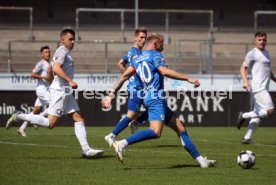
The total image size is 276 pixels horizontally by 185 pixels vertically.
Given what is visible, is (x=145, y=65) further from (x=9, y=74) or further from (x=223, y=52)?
(x=223, y=52)

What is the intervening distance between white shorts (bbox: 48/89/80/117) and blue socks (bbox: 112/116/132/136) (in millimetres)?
1353

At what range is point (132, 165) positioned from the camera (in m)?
12.7

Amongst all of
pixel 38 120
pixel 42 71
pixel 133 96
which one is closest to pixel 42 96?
pixel 42 71

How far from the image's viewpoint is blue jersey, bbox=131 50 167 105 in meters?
12.4

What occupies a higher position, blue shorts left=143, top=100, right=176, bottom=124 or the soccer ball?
blue shorts left=143, top=100, right=176, bottom=124

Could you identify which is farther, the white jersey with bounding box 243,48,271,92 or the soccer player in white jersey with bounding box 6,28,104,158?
the white jersey with bounding box 243,48,271,92

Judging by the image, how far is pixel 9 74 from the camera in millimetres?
26828

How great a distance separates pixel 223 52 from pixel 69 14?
8.06 meters

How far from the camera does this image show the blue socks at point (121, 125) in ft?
49.9

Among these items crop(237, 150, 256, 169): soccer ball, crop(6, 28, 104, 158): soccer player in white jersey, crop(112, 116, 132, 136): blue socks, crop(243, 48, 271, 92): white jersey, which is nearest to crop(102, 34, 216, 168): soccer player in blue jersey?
crop(237, 150, 256, 169): soccer ball

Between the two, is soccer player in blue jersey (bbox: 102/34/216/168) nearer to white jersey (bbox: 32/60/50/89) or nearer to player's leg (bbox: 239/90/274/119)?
player's leg (bbox: 239/90/274/119)

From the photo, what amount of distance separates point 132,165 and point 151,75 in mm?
1479

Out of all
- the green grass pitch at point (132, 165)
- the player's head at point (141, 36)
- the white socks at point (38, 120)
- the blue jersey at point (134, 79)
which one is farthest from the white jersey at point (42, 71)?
the white socks at point (38, 120)

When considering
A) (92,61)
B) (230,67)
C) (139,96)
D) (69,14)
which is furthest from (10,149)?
(69,14)
